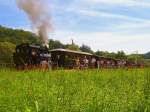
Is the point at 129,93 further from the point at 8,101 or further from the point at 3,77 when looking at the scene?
the point at 3,77

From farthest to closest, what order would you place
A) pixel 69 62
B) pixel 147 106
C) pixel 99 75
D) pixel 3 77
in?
pixel 69 62, pixel 99 75, pixel 3 77, pixel 147 106

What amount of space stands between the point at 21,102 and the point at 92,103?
61.0 inches

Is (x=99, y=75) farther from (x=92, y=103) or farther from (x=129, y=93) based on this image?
(x=92, y=103)

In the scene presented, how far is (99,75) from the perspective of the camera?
15.5m

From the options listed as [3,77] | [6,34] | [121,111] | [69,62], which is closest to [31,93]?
[121,111]

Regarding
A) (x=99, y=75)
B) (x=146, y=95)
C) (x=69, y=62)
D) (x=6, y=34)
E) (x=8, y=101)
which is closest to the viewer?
(x=146, y=95)

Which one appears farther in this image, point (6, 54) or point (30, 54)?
point (6, 54)

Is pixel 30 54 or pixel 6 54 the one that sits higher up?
pixel 6 54

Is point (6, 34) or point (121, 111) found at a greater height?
point (6, 34)

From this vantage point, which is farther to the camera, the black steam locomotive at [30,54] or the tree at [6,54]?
the tree at [6,54]

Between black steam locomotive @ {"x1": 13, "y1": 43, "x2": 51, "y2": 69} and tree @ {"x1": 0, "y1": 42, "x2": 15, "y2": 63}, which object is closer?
black steam locomotive @ {"x1": 13, "y1": 43, "x2": 51, "y2": 69}

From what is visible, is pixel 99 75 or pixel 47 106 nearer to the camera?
pixel 47 106

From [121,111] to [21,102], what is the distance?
6.63 feet

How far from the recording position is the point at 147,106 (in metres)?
6.35
